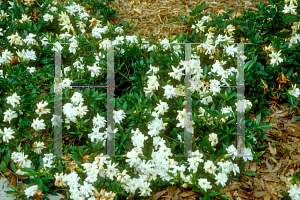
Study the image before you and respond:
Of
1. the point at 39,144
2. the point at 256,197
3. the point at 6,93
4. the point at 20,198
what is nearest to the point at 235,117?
the point at 256,197

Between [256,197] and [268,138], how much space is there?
718 mm

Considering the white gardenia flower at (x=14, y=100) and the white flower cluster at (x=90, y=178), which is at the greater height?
the white gardenia flower at (x=14, y=100)

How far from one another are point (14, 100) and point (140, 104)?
145 centimetres

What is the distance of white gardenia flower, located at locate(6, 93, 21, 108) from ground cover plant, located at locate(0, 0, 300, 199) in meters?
0.01

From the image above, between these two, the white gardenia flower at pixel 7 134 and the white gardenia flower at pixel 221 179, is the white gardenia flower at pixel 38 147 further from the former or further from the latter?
the white gardenia flower at pixel 221 179

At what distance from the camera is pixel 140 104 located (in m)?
2.85

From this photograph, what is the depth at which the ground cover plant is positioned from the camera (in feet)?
8.38

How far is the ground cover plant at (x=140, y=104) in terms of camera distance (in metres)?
2.55

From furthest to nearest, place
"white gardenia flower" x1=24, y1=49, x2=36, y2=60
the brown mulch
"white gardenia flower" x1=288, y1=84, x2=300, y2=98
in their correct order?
1. the brown mulch
2. "white gardenia flower" x1=24, y1=49, x2=36, y2=60
3. "white gardenia flower" x1=288, y1=84, x2=300, y2=98

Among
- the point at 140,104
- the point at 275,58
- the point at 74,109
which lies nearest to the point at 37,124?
the point at 74,109

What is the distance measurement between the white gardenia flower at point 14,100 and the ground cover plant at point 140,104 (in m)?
0.01

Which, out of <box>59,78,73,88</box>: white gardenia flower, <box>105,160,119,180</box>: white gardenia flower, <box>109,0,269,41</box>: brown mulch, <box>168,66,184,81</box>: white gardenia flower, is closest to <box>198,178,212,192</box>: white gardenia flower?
<box>105,160,119,180</box>: white gardenia flower

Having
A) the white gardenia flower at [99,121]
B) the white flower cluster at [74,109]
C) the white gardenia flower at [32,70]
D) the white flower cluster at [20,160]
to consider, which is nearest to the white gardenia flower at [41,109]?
the white flower cluster at [74,109]

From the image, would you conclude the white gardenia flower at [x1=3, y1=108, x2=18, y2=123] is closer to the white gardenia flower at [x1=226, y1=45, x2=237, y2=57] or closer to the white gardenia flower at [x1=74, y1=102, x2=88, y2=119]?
the white gardenia flower at [x1=74, y1=102, x2=88, y2=119]
